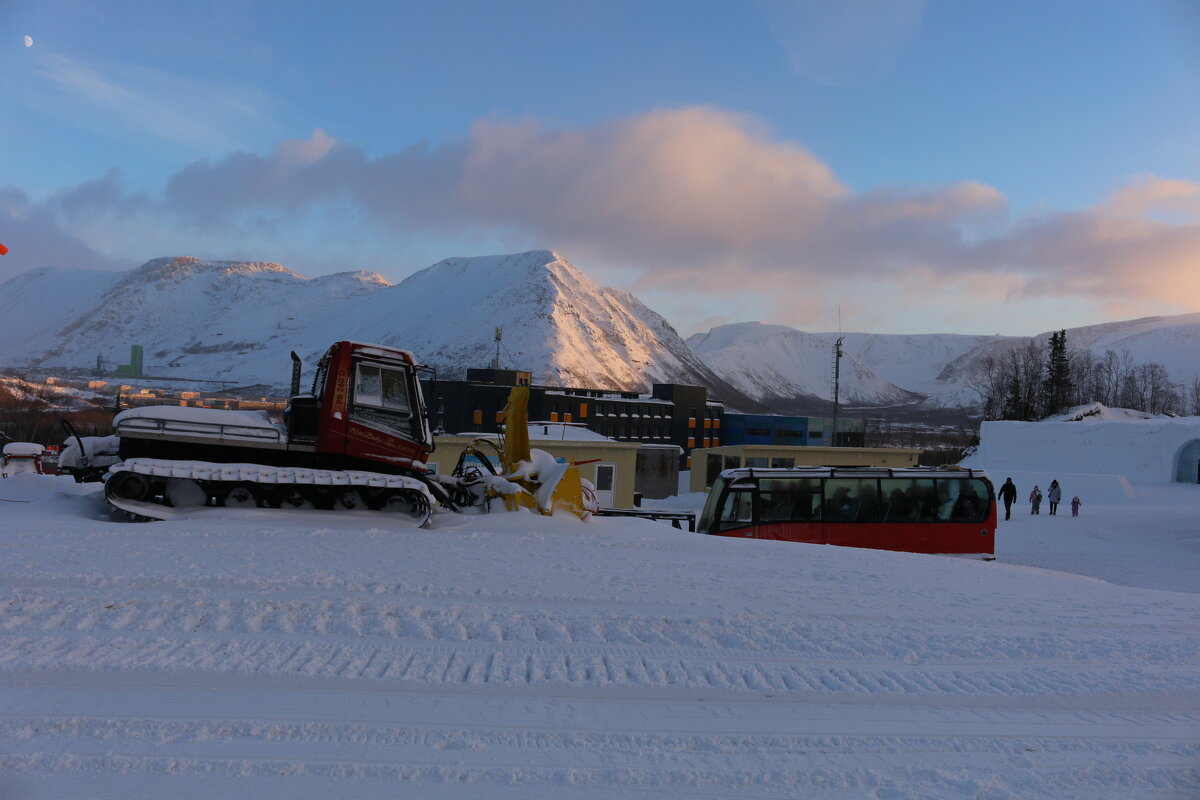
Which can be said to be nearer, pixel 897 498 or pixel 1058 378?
pixel 897 498

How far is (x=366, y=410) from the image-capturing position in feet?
35.6

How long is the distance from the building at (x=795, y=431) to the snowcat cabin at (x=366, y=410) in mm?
73955

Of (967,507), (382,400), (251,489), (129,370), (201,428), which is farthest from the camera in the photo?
(129,370)

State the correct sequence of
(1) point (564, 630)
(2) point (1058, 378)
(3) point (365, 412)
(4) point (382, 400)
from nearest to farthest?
(1) point (564, 630), (3) point (365, 412), (4) point (382, 400), (2) point (1058, 378)

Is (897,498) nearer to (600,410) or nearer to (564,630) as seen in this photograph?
(564,630)

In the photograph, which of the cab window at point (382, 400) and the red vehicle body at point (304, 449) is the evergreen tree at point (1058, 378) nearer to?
the cab window at point (382, 400)

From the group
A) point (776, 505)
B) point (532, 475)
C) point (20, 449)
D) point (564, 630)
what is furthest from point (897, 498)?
point (20, 449)

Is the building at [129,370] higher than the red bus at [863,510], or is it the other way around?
the building at [129,370]

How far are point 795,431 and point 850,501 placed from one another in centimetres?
7176

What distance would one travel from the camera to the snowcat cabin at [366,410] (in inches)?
416

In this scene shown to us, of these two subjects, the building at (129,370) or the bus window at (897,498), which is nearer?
the bus window at (897,498)

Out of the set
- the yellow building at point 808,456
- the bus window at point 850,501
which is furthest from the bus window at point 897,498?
the yellow building at point 808,456

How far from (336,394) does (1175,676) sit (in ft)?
31.8

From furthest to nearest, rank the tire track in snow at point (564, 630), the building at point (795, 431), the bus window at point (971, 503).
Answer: the building at point (795, 431)
the bus window at point (971, 503)
the tire track in snow at point (564, 630)
